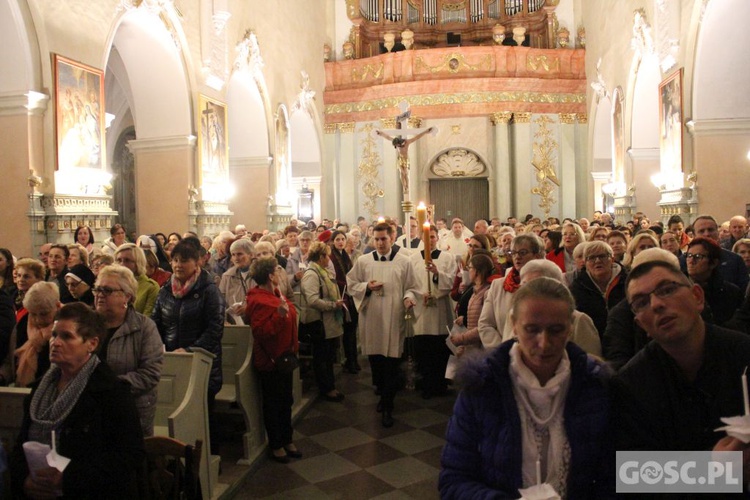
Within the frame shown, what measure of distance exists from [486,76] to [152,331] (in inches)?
726

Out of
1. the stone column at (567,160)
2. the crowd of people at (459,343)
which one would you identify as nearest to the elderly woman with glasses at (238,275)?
the crowd of people at (459,343)

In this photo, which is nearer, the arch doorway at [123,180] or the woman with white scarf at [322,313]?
the woman with white scarf at [322,313]

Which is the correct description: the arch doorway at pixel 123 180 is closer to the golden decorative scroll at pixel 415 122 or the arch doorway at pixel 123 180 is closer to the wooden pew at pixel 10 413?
the golden decorative scroll at pixel 415 122

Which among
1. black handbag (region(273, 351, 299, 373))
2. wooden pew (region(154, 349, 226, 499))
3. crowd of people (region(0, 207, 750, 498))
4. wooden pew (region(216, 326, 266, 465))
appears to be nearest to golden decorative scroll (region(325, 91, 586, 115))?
crowd of people (region(0, 207, 750, 498))

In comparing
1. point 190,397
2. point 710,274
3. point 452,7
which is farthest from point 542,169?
point 190,397

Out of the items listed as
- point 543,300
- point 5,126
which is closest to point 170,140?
point 5,126

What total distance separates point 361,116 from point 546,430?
20.2m

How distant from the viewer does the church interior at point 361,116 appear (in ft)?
28.4

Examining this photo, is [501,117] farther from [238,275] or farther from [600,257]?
[600,257]

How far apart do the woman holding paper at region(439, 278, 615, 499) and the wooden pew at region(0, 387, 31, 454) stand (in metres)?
2.46

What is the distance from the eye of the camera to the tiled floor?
458cm

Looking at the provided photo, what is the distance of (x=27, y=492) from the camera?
2.64 m

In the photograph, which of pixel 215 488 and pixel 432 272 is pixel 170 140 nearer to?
pixel 432 272

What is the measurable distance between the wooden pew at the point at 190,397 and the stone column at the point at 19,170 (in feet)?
18.1
